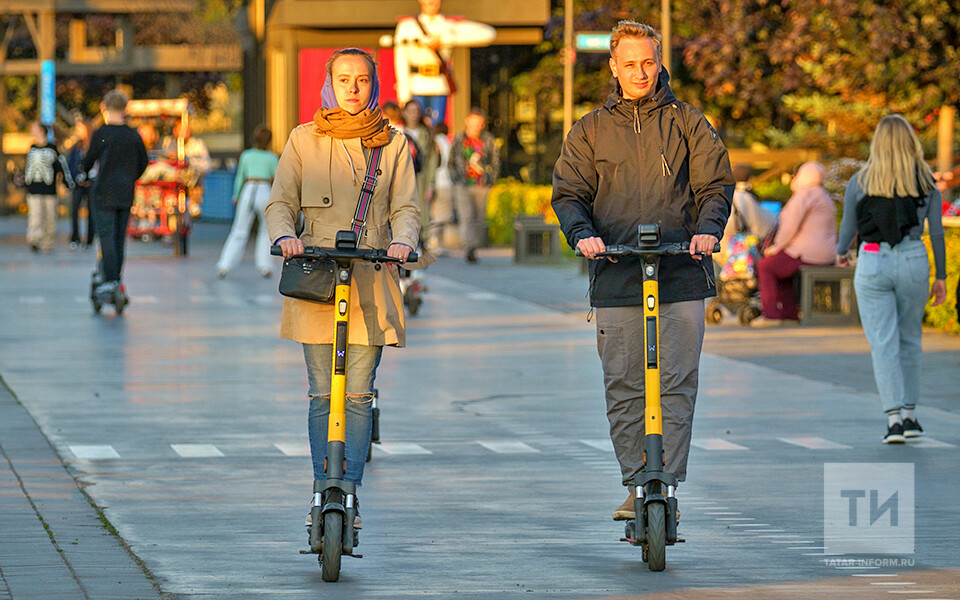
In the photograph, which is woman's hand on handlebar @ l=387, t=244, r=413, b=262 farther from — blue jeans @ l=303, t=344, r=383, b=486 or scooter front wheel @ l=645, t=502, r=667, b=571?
scooter front wheel @ l=645, t=502, r=667, b=571

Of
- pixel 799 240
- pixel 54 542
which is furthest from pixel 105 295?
pixel 54 542

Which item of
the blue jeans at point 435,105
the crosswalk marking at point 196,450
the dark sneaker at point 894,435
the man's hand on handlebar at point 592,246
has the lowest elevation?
the crosswalk marking at point 196,450

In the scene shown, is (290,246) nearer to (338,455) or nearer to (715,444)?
(338,455)

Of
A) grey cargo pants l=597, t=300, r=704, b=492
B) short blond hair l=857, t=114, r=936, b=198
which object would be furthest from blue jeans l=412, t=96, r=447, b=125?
grey cargo pants l=597, t=300, r=704, b=492

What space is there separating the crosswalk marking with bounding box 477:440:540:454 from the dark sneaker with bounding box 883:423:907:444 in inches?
69.9

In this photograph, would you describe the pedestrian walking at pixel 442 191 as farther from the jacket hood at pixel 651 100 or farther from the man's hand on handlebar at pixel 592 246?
the man's hand on handlebar at pixel 592 246

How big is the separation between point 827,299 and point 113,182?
6090mm

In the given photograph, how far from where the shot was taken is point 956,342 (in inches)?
550

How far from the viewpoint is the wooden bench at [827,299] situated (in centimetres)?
1520

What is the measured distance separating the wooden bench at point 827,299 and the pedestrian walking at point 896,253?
Result: 5517mm

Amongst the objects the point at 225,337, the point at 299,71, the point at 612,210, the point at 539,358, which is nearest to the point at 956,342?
the point at 539,358

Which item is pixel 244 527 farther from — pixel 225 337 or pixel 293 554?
pixel 225 337

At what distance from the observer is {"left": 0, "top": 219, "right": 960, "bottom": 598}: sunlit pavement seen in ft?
20.6

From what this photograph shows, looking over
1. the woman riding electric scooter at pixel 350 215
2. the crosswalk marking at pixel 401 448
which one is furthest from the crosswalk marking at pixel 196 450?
the woman riding electric scooter at pixel 350 215
